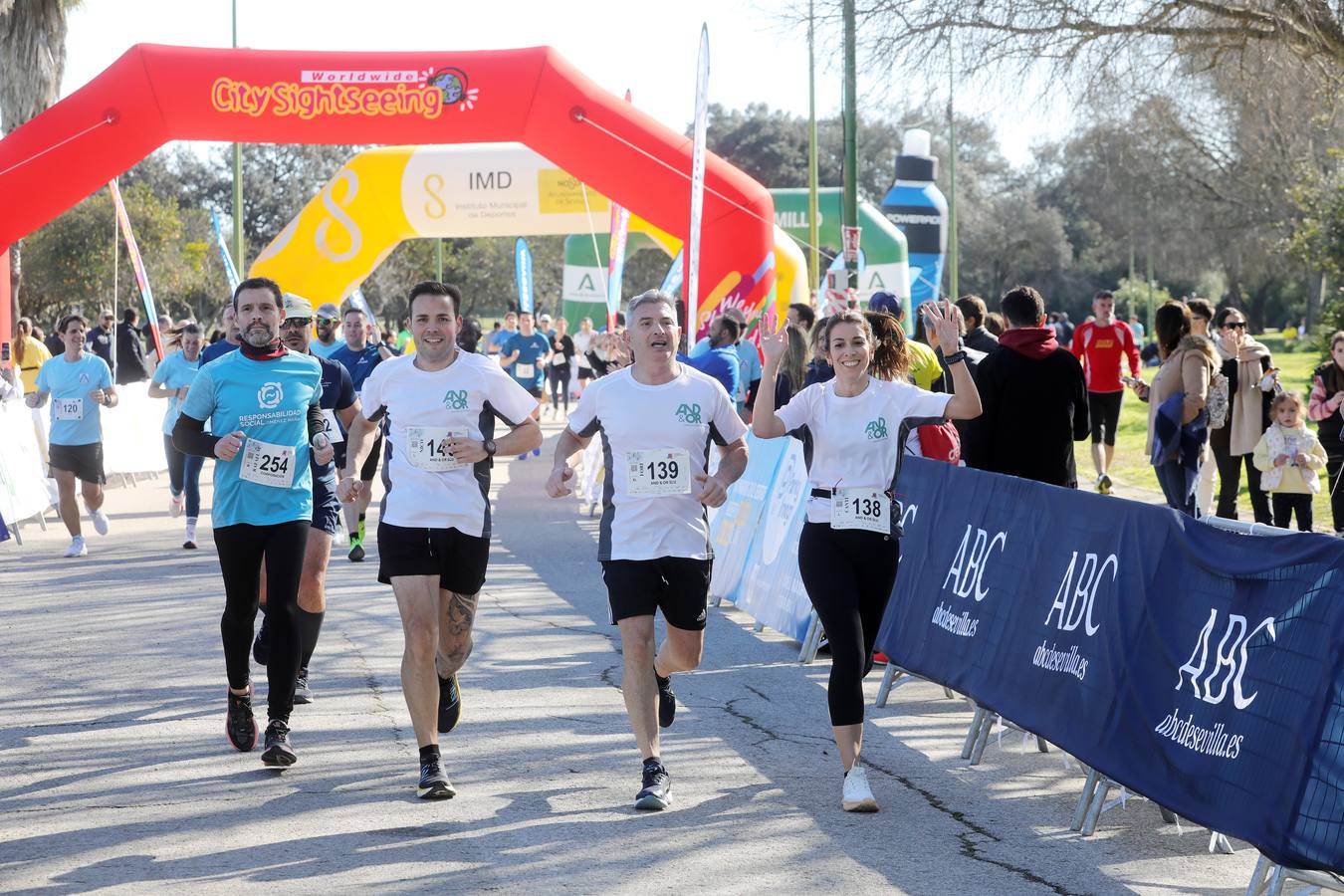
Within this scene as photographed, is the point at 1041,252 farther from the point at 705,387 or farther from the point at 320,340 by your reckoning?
the point at 705,387

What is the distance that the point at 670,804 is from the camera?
5.95 m

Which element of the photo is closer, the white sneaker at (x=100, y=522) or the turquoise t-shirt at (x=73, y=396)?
the turquoise t-shirt at (x=73, y=396)

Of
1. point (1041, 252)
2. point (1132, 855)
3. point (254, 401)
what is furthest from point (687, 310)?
point (1041, 252)

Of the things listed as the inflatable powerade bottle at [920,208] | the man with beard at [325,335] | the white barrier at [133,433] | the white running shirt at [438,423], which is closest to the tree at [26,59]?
the white barrier at [133,433]

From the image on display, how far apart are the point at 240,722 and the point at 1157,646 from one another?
3576mm

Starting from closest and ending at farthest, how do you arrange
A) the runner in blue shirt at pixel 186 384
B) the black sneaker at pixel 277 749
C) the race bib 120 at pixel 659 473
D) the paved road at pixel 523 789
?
the paved road at pixel 523 789
the race bib 120 at pixel 659 473
the black sneaker at pixel 277 749
the runner in blue shirt at pixel 186 384

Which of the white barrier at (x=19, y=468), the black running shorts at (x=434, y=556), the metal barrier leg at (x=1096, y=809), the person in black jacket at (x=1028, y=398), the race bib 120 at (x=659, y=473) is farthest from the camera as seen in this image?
the white barrier at (x=19, y=468)

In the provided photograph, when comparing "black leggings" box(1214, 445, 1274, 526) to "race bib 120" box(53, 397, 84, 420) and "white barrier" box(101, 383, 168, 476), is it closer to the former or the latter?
"race bib 120" box(53, 397, 84, 420)

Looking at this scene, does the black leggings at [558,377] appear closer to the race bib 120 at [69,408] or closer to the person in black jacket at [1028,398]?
the race bib 120 at [69,408]

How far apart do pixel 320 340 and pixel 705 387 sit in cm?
733

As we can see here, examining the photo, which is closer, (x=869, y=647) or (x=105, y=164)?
(x=869, y=647)

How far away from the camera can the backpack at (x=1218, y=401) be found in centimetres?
1138

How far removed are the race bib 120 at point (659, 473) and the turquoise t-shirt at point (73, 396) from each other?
8645mm

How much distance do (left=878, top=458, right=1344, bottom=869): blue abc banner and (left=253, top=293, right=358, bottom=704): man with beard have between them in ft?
8.62
